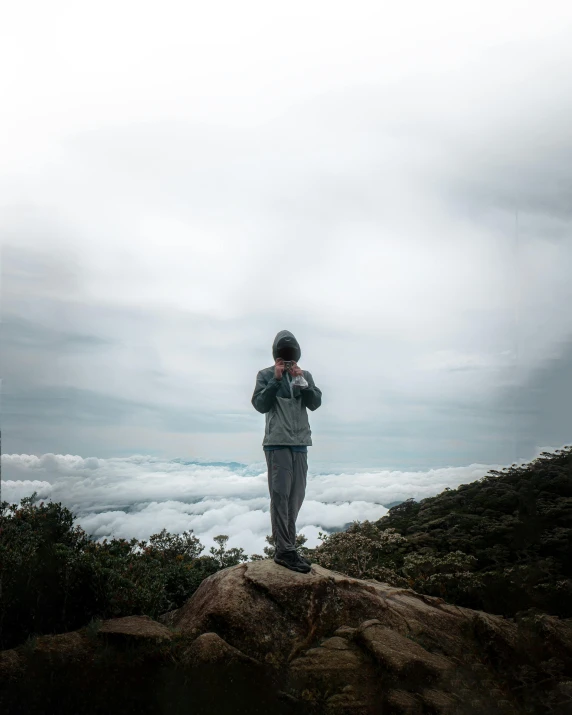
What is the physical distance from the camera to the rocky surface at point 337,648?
201 inches

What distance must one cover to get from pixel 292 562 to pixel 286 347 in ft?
9.31

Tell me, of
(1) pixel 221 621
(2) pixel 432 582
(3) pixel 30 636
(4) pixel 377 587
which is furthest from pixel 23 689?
(2) pixel 432 582

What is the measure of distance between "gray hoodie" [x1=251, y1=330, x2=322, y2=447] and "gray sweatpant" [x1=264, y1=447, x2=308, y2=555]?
0.19 meters

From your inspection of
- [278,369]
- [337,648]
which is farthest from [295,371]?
[337,648]

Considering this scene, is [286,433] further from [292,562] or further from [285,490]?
[292,562]

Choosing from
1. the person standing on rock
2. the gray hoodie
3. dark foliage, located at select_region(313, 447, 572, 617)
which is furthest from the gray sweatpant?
dark foliage, located at select_region(313, 447, 572, 617)

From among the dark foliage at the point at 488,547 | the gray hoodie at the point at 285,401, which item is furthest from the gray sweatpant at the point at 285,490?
the dark foliage at the point at 488,547

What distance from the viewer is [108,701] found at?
440 cm

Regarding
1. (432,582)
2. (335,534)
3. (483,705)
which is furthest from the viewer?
(335,534)

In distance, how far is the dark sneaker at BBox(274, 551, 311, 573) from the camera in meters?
6.94

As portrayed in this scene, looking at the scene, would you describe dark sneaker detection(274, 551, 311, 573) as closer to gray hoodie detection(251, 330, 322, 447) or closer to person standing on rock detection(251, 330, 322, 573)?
person standing on rock detection(251, 330, 322, 573)

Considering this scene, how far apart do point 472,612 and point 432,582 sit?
4.79 ft

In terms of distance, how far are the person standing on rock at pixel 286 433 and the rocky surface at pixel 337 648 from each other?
1.76 feet

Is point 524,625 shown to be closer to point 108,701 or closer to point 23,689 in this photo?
point 108,701
